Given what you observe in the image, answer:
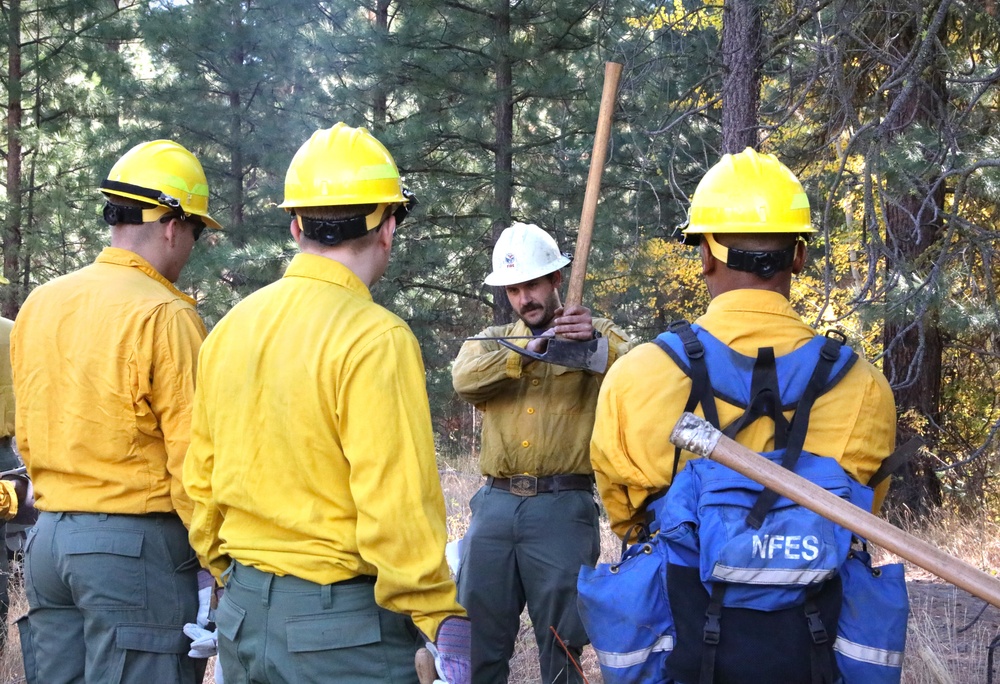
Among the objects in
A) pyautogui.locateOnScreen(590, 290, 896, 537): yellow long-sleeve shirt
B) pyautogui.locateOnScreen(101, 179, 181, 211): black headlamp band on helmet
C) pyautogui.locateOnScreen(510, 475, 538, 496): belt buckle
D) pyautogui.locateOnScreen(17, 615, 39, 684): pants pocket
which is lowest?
pyautogui.locateOnScreen(17, 615, 39, 684): pants pocket

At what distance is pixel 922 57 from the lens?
4.51m

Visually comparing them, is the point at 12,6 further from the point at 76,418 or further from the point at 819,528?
the point at 819,528

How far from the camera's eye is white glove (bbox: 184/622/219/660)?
2.86m

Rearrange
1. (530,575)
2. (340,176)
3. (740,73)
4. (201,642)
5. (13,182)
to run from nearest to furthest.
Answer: (340,176) → (201,642) → (530,575) → (740,73) → (13,182)

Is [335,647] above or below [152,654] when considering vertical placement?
above

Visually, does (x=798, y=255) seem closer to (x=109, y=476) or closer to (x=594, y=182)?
(x=594, y=182)

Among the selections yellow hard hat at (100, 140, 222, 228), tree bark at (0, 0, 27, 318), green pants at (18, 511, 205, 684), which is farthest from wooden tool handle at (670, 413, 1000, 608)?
tree bark at (0, 0, 27, 318)

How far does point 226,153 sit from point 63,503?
45.0 ft

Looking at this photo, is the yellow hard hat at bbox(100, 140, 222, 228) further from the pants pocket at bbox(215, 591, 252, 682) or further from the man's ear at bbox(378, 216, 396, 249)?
the pants pocket at bbox(215, 591, 252, 682)

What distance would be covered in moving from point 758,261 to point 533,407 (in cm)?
201

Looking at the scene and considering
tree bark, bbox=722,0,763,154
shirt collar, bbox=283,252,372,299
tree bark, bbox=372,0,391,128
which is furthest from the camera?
tree bark, bbox=372,0,391,128

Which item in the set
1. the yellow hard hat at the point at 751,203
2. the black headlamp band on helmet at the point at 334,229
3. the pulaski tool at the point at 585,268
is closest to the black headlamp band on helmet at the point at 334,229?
the black headlamp band on helmet at the point at 334,229

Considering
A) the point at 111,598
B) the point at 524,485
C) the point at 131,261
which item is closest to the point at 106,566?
the point at 111,598

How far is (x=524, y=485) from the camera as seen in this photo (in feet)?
14.4
